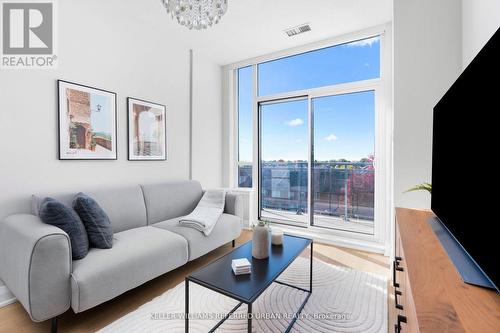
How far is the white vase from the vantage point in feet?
5.46

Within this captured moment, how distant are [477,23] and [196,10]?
196cm

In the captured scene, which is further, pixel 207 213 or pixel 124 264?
pixel 207 213

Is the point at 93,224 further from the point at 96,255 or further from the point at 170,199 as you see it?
the point at 170,199

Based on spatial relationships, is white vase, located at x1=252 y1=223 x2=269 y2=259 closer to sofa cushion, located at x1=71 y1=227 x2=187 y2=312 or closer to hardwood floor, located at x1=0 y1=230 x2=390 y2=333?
sofa cushion, located at x1=71 y1=227 x2=187 y2=312

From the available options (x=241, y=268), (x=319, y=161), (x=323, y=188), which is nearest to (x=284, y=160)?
(x=319, y=161)

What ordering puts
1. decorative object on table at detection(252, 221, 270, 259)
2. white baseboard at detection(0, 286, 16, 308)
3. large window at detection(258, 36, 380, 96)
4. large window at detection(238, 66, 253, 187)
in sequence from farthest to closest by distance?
large window at detection(238, 66, 253, 187) < large window at detection(258, 36, 380, 96) < white baseboard at detection(0, 286, 16, 308) < decorative object on table at detection(252, 221, 270, 259)

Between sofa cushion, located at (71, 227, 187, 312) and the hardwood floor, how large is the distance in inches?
7.7

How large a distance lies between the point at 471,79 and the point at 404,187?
155 centimetres

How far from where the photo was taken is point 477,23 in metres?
1.61

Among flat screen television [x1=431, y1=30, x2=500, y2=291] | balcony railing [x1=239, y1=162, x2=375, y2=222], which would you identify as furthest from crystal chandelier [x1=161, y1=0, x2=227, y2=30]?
balcony railing [x1=239, y1=162, x2=375, y2=222]

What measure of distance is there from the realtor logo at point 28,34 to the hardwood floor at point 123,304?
1.91 m

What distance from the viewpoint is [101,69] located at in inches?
95.0

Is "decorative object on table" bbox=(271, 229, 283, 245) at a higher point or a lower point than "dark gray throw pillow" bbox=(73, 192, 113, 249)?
lower

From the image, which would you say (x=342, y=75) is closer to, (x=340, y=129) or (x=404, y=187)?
(x=340, y=129)
